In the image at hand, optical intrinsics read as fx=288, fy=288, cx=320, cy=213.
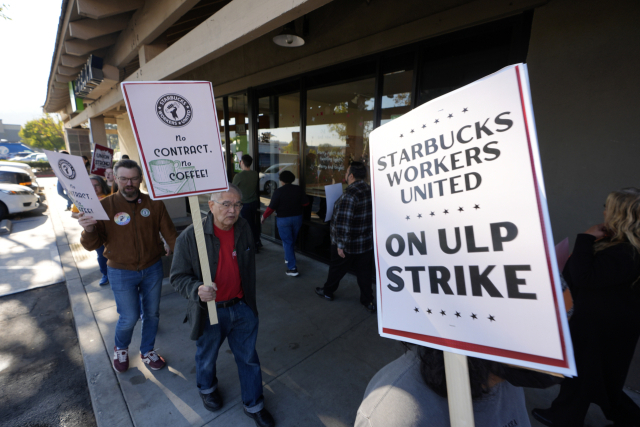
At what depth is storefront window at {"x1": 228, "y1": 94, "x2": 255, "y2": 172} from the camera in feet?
23.2

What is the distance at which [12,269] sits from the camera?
5.38 m

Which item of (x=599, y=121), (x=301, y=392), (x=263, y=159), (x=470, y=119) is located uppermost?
(x=263, y=159)

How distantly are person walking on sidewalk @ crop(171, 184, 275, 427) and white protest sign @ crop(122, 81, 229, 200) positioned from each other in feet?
0.82

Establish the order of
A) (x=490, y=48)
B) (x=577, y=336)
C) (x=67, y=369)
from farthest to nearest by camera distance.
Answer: (x=490, y=48)
(x=67, y=369)
(x=577, y=336)

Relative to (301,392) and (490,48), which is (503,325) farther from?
(490,48)

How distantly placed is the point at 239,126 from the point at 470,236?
7375 mm

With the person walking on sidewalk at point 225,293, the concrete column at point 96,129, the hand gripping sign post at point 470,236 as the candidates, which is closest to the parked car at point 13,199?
the concrete column at point 96,129

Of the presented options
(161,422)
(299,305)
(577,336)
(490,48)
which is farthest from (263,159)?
(577,336)

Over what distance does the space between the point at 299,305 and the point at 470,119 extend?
3.62m

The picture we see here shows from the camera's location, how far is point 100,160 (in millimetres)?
5363

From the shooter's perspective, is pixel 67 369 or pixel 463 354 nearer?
pixel 463 354

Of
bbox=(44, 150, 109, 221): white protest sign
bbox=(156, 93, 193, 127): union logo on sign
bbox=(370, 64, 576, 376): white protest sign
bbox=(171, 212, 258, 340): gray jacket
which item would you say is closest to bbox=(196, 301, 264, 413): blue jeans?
bbox=(171, 212, 258, 340): gray jacket

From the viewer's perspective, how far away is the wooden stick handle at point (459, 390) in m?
0.93

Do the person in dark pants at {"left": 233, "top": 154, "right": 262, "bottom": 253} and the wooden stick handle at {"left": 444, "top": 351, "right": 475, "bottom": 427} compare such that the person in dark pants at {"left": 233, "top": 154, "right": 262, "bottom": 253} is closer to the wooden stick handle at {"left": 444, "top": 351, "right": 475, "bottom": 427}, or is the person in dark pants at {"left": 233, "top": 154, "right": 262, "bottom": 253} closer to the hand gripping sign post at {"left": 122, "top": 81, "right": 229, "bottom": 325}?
the hand gripping sign post at {"left": 122, "top": 81, "right": 229, "bottom": 325}
